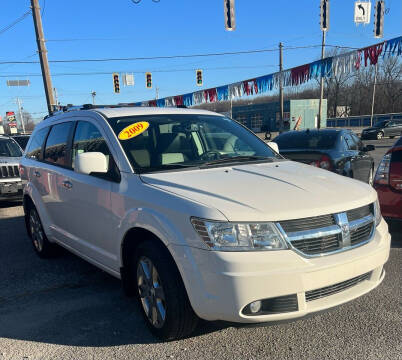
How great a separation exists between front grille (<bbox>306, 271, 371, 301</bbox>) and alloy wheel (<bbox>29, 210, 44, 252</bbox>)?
3619 mm

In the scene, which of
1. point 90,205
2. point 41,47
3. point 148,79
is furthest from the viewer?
point 148,79

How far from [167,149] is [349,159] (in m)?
5.19

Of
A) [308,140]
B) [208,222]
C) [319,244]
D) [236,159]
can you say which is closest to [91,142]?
[236,159]

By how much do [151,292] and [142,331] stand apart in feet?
1.33

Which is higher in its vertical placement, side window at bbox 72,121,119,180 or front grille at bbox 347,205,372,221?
side window at bbox 72,121,119,180

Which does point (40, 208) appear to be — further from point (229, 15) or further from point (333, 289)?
point (229, 15)

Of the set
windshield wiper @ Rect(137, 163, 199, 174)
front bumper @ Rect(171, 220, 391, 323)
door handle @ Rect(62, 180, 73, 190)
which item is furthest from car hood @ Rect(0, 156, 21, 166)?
front bumper @ Rect(171, 220, 391, 323)

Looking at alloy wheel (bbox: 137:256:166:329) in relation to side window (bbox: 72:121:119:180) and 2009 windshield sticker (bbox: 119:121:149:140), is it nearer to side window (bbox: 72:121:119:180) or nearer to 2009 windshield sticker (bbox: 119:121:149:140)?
side window (bbox: 72:121:119:180)

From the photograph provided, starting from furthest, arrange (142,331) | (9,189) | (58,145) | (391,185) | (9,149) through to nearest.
Result: (9,149)
(9,189)
(391,185)
(58,145)
(142,331)

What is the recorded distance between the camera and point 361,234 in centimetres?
269

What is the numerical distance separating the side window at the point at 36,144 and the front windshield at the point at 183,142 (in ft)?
5.99

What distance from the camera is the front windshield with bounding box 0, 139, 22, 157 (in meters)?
9.62

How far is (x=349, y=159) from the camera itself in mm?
7469

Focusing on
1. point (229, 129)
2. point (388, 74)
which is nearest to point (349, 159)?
point (229, 129)
